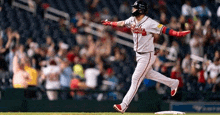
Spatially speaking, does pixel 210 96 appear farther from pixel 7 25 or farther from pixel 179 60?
pixel 7 25

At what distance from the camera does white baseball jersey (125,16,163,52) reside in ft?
33.1

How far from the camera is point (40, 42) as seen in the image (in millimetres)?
18484


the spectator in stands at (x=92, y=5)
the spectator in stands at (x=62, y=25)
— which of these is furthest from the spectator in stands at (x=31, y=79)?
the spectator in stands at (x=92, y=5)

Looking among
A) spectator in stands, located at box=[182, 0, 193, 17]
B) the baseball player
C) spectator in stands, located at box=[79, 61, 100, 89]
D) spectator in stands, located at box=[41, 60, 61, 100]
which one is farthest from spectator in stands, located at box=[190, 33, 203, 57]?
the baseball player

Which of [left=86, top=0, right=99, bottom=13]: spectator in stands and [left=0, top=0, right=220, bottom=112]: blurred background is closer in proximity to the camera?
[left=0, top=0, right=220, bottom=112]: blurred background

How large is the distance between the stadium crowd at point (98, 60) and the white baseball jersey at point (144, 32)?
350 cm

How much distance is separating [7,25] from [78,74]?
534 centimetres

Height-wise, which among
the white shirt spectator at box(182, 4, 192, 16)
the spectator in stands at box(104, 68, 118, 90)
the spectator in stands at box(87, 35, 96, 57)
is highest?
the white shirt spectator at box(182, 4, 192, 16)

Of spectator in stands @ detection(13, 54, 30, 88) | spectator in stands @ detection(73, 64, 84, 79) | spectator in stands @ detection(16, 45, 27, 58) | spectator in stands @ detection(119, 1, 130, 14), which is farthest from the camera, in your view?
spectator in stands @ detection(119, 1, 130, 14)

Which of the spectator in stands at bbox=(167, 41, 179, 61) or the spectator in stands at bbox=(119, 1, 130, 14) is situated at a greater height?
the spectator in stands at bbox=(119, 1, 130, 14)

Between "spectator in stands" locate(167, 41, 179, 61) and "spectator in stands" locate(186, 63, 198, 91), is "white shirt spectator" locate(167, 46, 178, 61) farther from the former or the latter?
"spectator in stands" locate(186, 63, 198, 91)

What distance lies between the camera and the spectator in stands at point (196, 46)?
17.8 metres

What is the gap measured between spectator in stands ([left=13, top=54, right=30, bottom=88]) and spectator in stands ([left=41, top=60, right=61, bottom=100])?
60 cm

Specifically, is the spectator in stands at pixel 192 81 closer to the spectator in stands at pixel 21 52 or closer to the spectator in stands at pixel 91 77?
the spectator in stands at pixel 91 77
